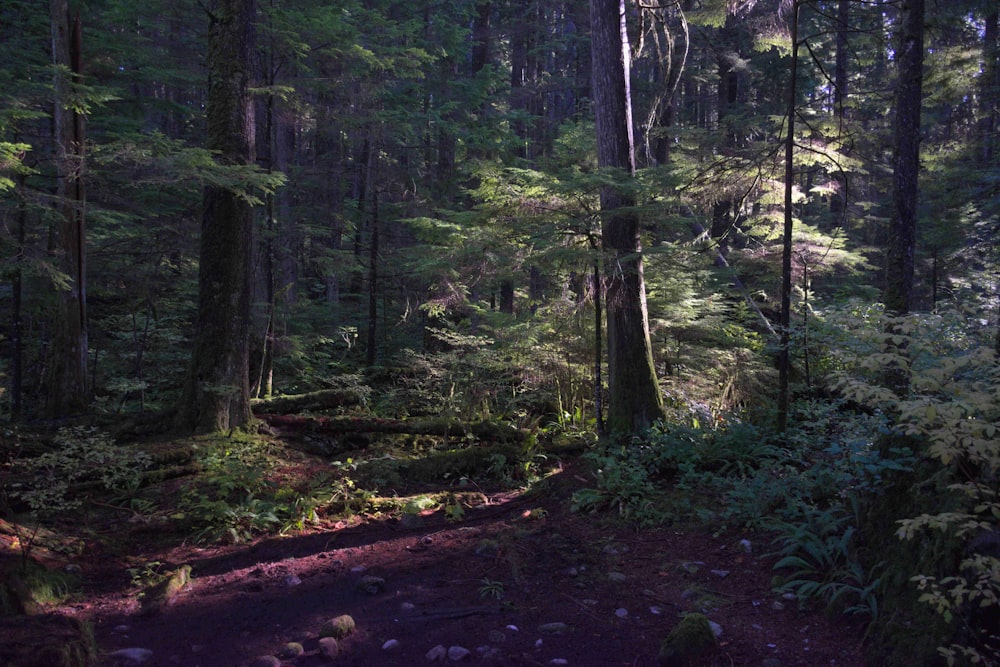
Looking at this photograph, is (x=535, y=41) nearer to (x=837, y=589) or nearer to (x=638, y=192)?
(x=638, y=192)

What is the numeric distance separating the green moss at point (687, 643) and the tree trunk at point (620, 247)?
14.4 ft

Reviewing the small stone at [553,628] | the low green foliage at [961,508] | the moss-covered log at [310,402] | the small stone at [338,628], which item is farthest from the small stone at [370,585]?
the moss-covered log at [310,402]

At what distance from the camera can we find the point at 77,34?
9453mm

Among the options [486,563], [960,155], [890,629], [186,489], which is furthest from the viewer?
[960,155]

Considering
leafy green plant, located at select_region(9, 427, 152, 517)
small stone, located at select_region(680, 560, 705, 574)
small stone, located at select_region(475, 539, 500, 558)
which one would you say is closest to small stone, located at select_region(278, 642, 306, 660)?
small stone, located at select_region(475, 539, 500, 558)

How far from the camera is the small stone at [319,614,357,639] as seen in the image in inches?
155

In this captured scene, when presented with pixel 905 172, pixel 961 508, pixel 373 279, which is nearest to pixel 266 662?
pixel 961 508

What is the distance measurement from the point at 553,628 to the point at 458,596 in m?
0.89

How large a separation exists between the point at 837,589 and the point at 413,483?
5232 mm

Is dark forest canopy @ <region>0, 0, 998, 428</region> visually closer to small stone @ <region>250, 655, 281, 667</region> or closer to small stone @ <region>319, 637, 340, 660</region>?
small stone @ <region>250, 655, 281, 667</region>

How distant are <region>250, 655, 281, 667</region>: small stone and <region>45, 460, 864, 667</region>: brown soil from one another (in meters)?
0.06

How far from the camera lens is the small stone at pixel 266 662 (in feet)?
11.7

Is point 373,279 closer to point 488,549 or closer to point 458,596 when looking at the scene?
point 488,549

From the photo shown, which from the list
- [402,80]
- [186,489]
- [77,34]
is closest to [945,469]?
[186,489]
